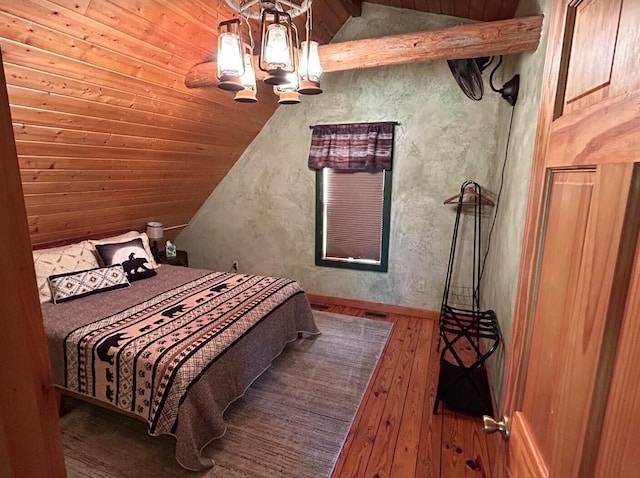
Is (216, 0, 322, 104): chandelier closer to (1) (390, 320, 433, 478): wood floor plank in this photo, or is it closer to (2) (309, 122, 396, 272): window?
(2) (309, 122, 396, 272): window

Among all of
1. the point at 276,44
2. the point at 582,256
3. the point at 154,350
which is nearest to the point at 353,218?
the point at 154,350

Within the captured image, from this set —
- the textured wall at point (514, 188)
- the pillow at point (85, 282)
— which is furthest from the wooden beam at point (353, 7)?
the pillow at point (85, 282)

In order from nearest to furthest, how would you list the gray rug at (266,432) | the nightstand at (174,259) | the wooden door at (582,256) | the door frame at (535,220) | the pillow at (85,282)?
1. the wooden door at (582,256)
2. the door frame at (535,220)
3. the gray rug at (266,432)
4. the pillow at (85,282)
5. the nightstand at (174,259)

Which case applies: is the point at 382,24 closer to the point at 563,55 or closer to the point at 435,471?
the point at 563,55

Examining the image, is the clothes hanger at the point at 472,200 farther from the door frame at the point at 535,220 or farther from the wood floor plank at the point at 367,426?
the door frame at the point at 535,220

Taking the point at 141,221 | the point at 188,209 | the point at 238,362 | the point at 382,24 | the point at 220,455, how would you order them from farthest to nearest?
the point at 188,209
the point at 141,221
the point at 382,24
the point at 238,362
the point at 220,455

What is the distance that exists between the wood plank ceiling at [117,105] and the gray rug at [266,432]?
67.4 inches

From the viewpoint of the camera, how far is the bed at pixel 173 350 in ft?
5.99

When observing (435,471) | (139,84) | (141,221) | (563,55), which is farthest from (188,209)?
(563,55)

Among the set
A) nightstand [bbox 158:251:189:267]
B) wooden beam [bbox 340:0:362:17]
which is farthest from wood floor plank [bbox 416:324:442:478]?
wooden beam [bbox 340:0:362:17]

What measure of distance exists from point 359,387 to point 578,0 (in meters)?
2.44

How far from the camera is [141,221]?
12.9 ft

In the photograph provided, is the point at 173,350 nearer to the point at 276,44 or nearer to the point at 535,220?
the point at 276,44

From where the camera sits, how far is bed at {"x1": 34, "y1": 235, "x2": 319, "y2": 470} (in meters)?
1.83
